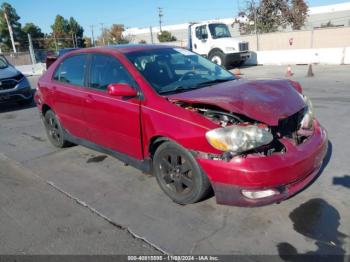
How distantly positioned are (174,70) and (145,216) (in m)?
1.79

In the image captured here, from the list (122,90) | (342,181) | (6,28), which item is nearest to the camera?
(122,90)

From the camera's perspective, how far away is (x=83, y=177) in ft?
15.0

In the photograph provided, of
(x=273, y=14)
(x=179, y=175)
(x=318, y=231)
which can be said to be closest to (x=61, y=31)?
(x=273, y=14)

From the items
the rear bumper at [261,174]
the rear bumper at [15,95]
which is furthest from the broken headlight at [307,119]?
the rear bumper at [15,95]

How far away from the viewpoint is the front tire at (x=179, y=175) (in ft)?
10.9

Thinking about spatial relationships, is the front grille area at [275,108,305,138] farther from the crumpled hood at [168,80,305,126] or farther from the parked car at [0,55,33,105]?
the parked car at [0,55,33,105]

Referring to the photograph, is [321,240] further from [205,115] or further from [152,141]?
[152,141]

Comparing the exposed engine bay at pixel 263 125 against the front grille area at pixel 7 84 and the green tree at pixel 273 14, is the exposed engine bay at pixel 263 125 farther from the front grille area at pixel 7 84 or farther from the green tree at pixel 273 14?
the green tree at pixel 273 14

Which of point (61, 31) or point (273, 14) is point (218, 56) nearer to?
point (273, 14)

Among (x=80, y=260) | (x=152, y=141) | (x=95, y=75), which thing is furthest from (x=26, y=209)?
(x=95, y=75)

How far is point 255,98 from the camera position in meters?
3.36

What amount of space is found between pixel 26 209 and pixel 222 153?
226 cm

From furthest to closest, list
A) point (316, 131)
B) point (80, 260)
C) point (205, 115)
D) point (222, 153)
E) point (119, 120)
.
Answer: point (119, 120) < point (316, 131) < point (205, 115) < point (222, 153) < point (80, 260)

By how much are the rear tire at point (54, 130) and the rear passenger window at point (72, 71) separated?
0.69 meters
